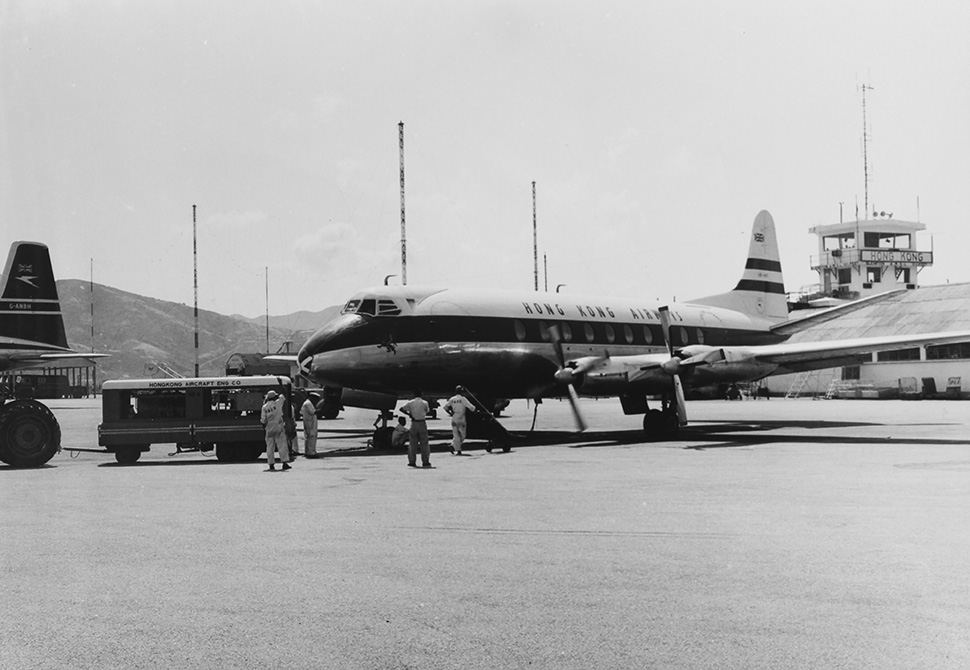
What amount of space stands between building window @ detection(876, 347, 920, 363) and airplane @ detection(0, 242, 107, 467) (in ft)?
199

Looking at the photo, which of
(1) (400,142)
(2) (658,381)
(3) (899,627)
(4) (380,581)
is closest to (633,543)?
(4) (380,581)

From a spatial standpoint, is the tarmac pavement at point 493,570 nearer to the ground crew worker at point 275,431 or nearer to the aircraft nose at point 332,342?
the ground crew worker at point 275,431

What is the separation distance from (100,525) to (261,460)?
37.2ft

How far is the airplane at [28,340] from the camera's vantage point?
21422 mm

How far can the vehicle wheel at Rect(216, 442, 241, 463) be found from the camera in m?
23.7

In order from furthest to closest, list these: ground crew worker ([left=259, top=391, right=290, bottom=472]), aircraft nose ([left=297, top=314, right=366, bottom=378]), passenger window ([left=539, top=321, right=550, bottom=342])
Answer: passenger window ([left=539, top=321, right=550, bottom=342]) → aircraft nose ([left=297, top=314, right=366, bottom=378]) → ground crew worker ([left=259, top=391, right=290, bottom=472])

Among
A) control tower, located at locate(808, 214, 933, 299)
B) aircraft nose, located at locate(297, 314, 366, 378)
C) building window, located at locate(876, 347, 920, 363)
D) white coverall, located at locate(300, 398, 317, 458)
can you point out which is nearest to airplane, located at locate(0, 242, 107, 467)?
white coverall, located at locate(300, 398, 317, 458)

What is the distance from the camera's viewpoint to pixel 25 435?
70.6 ft

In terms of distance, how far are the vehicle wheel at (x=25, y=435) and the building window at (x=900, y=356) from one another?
61125mm

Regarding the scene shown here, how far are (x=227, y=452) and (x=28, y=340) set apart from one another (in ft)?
16.8

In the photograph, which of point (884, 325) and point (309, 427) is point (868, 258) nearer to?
point (884, 325)

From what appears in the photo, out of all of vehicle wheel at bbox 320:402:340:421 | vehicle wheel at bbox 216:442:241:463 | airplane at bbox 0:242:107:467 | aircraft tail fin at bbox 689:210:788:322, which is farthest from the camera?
aircraft tail fin at bbox 689:210:788:322

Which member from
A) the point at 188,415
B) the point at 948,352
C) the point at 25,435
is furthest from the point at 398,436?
the point at 948,352

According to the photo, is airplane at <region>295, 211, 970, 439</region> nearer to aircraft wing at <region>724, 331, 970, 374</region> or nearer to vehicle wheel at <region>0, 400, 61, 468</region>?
aircraft wing at <region>724, 331, 970, 374</region>
